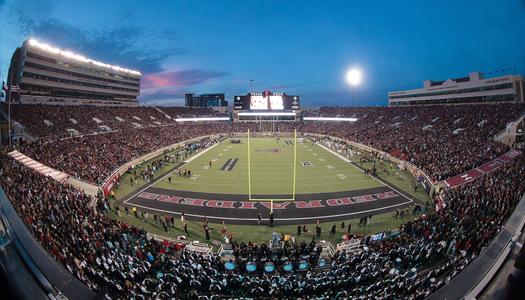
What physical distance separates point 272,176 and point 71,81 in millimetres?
45720

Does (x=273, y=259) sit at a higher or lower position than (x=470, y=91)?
lower

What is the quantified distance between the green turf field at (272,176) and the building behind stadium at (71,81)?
1740cm

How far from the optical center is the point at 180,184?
A: 2211 centimetres

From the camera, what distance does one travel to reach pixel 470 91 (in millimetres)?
41312

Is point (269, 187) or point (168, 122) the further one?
point (168, 122)

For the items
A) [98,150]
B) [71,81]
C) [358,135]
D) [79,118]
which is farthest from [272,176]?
[71,81]

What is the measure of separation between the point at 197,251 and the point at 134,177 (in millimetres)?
15169

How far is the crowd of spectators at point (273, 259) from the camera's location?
6.34 meters

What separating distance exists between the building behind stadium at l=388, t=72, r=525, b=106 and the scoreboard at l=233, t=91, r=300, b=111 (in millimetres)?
27170

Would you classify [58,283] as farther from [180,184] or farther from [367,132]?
[367,132]

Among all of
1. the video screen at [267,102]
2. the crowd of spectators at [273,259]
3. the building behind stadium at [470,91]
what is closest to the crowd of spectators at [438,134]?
the building behind stadium at [470,91]

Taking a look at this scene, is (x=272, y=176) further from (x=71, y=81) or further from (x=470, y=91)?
(x=71, y=81)

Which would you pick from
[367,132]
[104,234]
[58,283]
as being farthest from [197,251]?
[367,132]

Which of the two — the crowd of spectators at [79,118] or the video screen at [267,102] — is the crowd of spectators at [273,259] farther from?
the video screen at [267,102]
